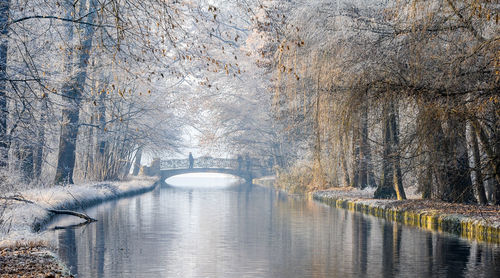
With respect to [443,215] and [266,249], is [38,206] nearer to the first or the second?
[266,249]

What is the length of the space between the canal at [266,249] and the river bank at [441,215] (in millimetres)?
529

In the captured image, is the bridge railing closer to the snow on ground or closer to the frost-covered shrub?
the frost-covered shrub

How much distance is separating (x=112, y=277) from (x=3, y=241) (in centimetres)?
294

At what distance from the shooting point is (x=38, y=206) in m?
18.5

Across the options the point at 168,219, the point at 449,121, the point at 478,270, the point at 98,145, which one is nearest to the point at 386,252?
the point at 478,270

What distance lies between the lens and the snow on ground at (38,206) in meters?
13.1

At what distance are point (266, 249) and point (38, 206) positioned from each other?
8.13m

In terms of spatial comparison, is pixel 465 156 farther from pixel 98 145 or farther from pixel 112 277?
pixel 98 145

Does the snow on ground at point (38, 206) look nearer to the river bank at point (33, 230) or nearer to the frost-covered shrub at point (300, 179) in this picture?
the river bank at point (33, 230)

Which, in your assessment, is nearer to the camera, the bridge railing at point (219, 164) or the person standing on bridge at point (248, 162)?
the bridge railing at point (219, 164)

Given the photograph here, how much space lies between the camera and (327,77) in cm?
1678

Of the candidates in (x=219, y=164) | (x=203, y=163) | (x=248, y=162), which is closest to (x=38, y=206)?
(x=248, y=162)

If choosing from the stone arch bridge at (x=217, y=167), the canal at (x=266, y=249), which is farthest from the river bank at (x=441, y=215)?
the stone arch bridge at (x=217, y=167)

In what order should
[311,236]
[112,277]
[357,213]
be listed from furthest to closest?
1. [357,213]
2. [311,236]
3. [112,277]
